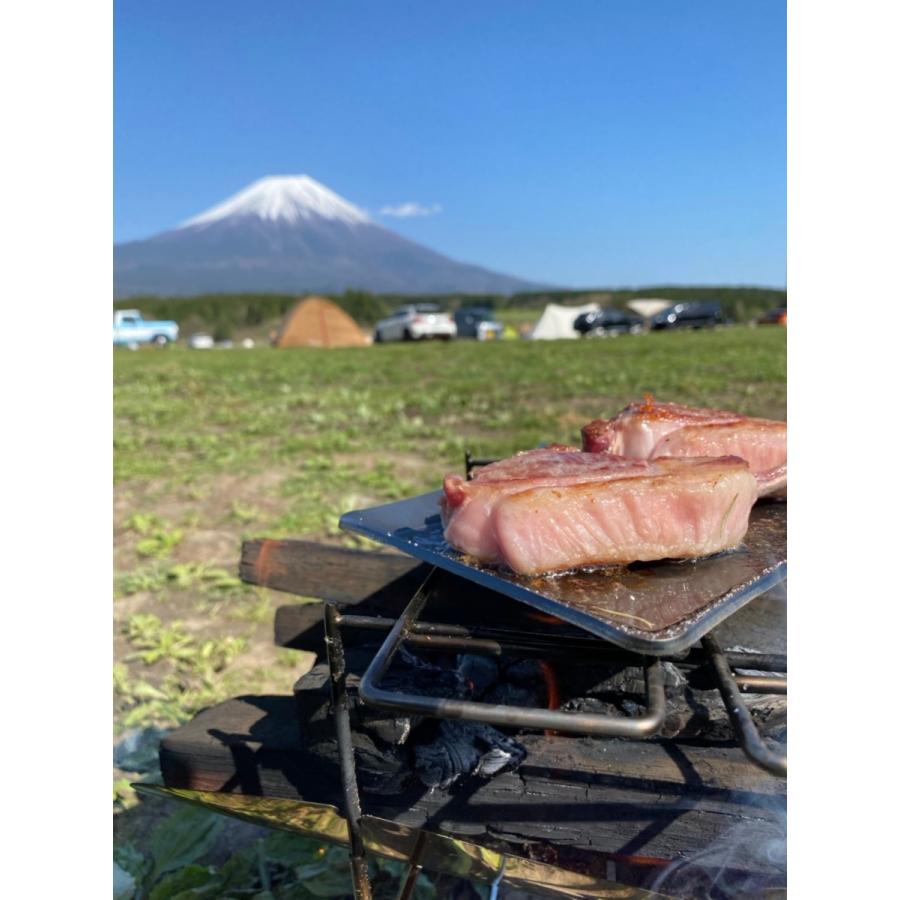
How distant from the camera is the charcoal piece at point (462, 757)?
161 centimetres

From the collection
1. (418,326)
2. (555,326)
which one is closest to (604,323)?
(555,326)

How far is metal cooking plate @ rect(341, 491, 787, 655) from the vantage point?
118 cm

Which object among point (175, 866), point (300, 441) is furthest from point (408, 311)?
point (175, 866)

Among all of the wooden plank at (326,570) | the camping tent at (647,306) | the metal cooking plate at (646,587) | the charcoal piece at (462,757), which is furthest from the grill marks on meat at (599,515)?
the camping tent at (647,306)

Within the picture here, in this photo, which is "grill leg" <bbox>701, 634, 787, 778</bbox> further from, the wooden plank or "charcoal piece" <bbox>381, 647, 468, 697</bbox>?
the wooden plank

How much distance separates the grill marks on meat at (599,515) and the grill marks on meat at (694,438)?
0.38 m

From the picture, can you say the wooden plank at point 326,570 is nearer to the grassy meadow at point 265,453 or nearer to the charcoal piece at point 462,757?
the charcoal piece at point 462,757

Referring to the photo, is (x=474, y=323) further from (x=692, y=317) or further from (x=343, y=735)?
(x=343, y=735)

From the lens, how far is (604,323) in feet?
116

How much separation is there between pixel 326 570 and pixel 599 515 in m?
1.14

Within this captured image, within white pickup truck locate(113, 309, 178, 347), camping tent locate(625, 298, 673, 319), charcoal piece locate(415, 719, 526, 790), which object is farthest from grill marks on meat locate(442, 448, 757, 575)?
camping tent locate(625, 298, 673, 319)
